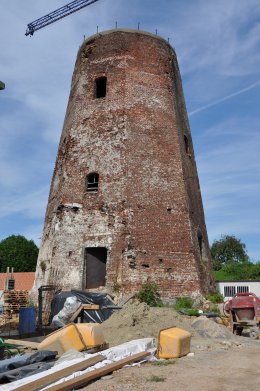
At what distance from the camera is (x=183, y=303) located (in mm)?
13719

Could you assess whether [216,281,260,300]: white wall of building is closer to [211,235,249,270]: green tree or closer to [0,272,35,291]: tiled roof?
[0,272,35,291]: tiled roof

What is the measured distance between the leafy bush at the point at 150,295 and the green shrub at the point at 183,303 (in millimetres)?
570

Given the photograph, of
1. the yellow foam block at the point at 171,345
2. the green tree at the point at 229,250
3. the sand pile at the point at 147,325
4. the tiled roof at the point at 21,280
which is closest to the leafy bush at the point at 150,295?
the sand pile at the point at 147,325

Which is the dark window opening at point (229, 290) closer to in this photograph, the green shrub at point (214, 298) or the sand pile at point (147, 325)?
the green shrub at point (214, 298)

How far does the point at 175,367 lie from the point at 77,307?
236 inches

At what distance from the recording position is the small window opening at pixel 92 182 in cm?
1559

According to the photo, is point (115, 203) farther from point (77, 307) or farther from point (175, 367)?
point (175, 367)

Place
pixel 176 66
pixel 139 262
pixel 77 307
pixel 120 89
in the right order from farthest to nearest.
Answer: pixel 176 66
pixel 120 89
pixel 139 262
pixel 77 307

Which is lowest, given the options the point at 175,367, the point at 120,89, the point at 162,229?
the point at 175,367

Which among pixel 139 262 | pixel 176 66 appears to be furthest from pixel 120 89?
pixel 139 262

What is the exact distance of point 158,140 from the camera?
15992 millimetres

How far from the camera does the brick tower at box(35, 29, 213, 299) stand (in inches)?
565

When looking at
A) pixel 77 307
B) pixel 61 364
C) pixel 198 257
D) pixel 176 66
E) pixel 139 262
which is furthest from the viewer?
pixel 176 66

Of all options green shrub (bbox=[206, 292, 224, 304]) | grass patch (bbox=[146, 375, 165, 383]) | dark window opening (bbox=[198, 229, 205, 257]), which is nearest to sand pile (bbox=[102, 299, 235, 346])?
grass patch (bbox=[146, 375, 165, 383])
